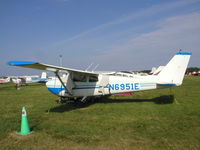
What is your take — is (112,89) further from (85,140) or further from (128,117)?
(85,140)

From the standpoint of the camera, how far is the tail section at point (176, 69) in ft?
26.2

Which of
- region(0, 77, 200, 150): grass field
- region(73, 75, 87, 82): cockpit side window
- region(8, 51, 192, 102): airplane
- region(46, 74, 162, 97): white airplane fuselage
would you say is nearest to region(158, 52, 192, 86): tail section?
region(8, 51, 192, 102): airplane

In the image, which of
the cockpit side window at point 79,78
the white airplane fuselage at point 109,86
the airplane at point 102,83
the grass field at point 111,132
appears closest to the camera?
the grass field at point 111,132

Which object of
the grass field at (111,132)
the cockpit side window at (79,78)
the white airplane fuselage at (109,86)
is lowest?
the grass field at (111,132)

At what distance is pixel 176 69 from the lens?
26.5 feet

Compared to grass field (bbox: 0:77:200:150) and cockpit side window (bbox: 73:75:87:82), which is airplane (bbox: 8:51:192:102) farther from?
grass field (bbox: 0:77:200:150)

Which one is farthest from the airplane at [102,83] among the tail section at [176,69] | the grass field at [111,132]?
the grass field at [111,132]

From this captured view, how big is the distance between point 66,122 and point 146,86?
15.2 feet

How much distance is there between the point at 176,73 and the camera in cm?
809

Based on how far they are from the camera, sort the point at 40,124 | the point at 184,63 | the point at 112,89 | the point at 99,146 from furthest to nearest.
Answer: the point at 112,89 → the point at 184,63 → the point at 40,124 → the point at 99,146

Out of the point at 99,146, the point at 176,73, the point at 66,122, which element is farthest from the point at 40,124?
the point at 176,73

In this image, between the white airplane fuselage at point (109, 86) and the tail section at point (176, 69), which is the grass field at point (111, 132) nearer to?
the tail section at point (176, 69)

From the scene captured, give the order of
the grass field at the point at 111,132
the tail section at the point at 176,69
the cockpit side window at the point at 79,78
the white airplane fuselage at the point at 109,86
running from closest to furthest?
the grass field at the point at 111,132 < the tail section at the point at 176,69 < the white airplane fuselage at the point at 109,86 < the cockpit side window at the point at 79,78

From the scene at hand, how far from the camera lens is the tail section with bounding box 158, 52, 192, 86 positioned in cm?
799
